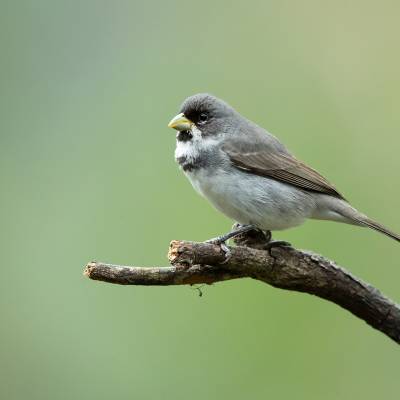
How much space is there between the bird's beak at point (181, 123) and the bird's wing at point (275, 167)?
0.33m

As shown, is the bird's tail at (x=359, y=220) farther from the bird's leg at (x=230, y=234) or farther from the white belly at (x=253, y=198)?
the bird's leg at (x=230, y=234)

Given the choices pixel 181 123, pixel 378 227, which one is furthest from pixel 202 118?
pixel 378 227

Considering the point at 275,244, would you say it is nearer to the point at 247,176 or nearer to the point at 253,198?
the point at 253,198

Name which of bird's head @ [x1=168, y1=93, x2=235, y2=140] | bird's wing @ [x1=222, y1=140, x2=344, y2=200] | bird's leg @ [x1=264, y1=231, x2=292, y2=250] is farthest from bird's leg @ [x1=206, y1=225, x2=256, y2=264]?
bird's head @ [x1=168, y1=93, x2=235, y2=140]

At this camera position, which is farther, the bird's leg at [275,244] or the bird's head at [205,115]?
the bird's head at [205,115]

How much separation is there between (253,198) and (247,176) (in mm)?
201

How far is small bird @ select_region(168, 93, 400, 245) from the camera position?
5.52m

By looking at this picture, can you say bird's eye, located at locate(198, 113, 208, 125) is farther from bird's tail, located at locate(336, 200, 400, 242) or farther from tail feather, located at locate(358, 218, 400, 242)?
tail feather, located at locate(358, 218, 400, 242)

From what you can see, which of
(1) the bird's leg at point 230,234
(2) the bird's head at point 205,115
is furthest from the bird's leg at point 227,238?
(2) the bird's head at point 205,115

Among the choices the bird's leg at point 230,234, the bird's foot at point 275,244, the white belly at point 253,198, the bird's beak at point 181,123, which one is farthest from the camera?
the bird's beak at point 181,123

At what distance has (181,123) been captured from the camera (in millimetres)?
5793

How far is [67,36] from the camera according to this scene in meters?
7.34

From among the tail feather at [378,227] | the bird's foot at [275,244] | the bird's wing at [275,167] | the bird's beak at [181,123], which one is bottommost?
the bird's foot at [275,244]

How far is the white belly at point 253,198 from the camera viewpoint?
549cm
